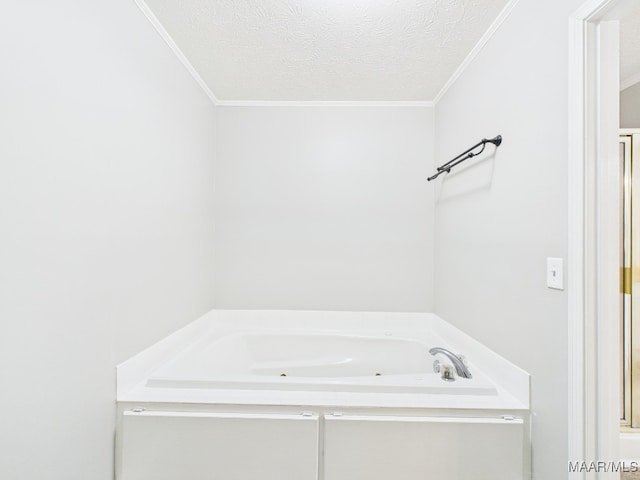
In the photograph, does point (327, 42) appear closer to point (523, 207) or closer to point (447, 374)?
point (523, 207)

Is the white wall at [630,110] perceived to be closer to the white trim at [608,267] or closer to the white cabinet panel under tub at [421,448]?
the white trim at [608,267]

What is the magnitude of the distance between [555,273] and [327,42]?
1.55m

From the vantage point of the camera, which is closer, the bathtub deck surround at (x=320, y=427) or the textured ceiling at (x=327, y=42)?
the bathtub deck surround at (x=320, y=427)

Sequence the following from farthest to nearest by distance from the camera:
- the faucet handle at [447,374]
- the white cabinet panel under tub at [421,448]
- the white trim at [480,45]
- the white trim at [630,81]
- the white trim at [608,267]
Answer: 1. the white trim at [630,81]
2. the faucet handle at [447,374]
3. the white trim at [480,45]
4. the white cabinet panel under tub at [421,448]
5. the white trim at [608,267]

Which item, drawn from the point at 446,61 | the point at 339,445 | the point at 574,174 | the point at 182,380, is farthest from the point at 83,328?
the point at 446,61

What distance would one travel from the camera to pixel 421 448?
1.36 meters

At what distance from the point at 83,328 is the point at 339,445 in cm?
108

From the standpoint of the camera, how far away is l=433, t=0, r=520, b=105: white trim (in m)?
1.50

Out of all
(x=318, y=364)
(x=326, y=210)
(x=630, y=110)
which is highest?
(x=630, y=110)

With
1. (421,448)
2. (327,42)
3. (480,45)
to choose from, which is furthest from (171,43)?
(421,448)

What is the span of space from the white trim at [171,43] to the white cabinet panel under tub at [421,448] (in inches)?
79.5

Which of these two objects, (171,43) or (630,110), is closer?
(171,43)

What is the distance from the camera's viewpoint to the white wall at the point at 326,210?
8.41ft

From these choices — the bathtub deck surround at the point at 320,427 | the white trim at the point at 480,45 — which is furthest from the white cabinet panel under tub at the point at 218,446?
the white trim at the point at 480,45
